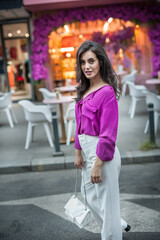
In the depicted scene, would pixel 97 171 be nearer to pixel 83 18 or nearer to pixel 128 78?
pixel 128 78

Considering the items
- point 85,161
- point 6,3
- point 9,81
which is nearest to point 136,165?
point 85,161

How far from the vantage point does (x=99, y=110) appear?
2299 millimetres

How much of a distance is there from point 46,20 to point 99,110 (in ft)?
40.4

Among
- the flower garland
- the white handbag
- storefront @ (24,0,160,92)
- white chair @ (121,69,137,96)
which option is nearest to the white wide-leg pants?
the white handbag

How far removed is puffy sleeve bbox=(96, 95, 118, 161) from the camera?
2.24 metres

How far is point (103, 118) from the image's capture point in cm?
225

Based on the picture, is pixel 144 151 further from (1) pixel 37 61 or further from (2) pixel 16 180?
(1) pixel 37 61

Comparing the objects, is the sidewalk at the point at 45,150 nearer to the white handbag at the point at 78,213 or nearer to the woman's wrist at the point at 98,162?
the white handbag at the point at 78,213

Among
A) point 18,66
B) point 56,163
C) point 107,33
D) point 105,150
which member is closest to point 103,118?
point 105,150

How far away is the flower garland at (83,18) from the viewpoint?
13.5 metres

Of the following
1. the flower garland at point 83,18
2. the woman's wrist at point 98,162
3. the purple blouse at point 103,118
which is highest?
the flower garland at point 83,18

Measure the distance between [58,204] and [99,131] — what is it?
183 cm

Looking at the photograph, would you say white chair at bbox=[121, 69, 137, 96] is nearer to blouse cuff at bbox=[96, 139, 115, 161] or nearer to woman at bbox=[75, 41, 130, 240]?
woman at bbox=[75, 41, 130, 240]

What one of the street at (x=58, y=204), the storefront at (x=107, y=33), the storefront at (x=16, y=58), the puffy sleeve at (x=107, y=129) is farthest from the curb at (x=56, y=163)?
the storefront at (x=16, y=58)
